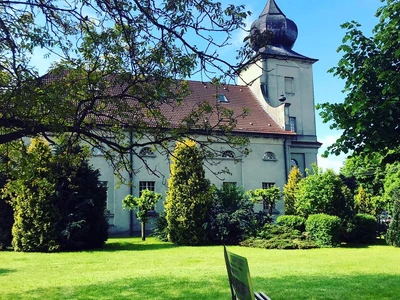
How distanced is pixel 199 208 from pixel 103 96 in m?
13.4

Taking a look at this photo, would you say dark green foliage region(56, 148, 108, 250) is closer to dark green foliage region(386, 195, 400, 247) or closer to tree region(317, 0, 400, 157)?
tree region(317, 0, 400, 157)

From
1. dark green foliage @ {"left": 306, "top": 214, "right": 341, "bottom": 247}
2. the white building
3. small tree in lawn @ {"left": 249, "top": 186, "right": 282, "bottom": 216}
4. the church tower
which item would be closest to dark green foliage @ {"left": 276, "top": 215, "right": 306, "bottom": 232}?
dark green foliage @ {"left": 306, "top": 214, "right": 341, "bottom": 247}

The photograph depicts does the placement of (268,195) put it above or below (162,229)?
above

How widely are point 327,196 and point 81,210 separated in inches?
444

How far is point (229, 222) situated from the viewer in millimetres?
19766

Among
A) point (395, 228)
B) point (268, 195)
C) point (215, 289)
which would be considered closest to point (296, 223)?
point (268, 195)

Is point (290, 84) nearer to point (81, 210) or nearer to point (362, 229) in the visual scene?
point (362, 229)

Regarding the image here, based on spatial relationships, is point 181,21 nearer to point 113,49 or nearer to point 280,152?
point 113,49

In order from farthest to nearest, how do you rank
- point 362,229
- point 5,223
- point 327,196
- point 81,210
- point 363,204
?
point 363,204 < point 362,229 < point 327,196 < point 5,223 < point 81,210

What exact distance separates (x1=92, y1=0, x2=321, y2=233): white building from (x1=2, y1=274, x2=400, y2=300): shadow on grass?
46.6ft

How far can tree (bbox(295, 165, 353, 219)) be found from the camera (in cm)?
1991

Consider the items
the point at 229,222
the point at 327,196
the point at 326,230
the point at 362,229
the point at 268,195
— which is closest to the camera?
the point at 326,230

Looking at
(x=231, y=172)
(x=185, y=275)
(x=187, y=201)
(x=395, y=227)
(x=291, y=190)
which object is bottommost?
(x=185, y=275)

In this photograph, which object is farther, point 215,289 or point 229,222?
point 229,222
